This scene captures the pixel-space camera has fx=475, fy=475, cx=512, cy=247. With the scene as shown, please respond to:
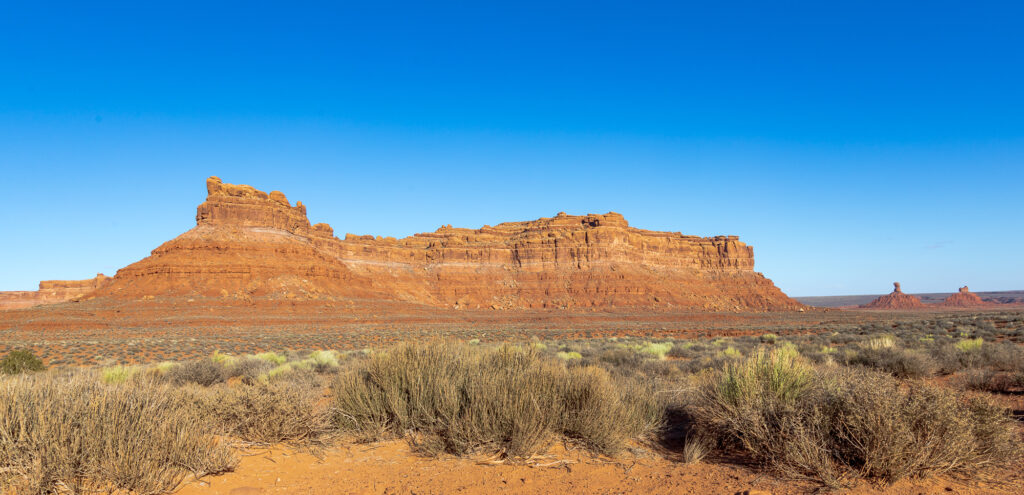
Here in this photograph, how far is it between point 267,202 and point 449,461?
80.3 metres

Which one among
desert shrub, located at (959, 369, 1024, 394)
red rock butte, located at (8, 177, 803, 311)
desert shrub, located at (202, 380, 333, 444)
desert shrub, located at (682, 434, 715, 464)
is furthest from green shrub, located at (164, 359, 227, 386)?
red rock butte, located at (8, 177, 803, 311)

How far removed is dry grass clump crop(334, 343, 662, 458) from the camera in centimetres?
502

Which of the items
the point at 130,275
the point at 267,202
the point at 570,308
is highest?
the point at 267,202

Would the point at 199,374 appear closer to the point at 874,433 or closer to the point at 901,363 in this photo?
the point at 874,433

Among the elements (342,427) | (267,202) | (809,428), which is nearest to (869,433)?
(809,428)

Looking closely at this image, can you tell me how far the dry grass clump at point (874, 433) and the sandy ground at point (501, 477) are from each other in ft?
0.57

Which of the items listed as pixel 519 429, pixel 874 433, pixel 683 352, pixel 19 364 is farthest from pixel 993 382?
pixel 19 364

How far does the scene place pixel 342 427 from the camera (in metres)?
5.83

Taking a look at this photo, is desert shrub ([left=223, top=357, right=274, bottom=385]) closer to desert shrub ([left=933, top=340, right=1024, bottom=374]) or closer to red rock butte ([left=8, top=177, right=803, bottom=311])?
desert shrub ([left=933, top=340, right=1024, bottom=374])

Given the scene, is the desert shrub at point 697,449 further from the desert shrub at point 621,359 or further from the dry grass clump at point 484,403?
the desert shrub at point 621,359

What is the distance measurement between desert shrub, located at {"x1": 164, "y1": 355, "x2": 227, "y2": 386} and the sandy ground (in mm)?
6906

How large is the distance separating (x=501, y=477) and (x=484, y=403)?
808 mm

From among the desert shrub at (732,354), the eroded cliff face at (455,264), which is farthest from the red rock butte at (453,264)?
the desert shrub at (732,354)

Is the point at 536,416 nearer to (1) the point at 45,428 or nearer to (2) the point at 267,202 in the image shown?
(1) the point at 45,428
